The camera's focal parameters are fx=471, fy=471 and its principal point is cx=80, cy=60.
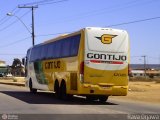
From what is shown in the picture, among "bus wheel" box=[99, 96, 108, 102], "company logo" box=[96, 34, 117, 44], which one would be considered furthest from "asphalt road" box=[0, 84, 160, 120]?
"company logo" box=[96, 34, 117, 44]

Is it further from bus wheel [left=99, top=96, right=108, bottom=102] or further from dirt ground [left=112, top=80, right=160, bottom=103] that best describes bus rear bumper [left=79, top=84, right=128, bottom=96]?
dirt ground [left=112, top=80, right=160, bottom=103]

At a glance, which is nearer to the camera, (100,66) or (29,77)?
(100,66)

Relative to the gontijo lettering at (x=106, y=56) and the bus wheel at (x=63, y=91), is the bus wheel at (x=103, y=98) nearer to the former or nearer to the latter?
the bus wheel at (x=63, y=91)

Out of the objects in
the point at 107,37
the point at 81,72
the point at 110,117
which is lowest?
the point at 110,117

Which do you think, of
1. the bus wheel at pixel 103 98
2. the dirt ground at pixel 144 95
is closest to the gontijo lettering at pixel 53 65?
the bus wheel at pixel 103 98

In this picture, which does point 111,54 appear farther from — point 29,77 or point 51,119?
point 29,77

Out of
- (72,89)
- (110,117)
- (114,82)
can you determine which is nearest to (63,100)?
(72,89)

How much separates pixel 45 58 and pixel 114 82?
24.8 ft

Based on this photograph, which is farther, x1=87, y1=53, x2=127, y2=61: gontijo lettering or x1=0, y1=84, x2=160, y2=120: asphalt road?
x1=87, y1=53, x2=127, y2=61: gontijo lettering

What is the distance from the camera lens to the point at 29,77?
35.7m

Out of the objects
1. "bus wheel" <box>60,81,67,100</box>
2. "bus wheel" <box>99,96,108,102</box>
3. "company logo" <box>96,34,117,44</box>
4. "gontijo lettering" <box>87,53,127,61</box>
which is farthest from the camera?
"bus wheel" <box>99,96,108,102</box>

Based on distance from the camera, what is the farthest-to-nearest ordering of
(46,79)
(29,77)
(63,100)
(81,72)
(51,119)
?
(29,77), (46,79), (63,100), (81,72), (51,119)

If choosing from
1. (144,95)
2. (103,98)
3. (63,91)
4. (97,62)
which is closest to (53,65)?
(63,91)

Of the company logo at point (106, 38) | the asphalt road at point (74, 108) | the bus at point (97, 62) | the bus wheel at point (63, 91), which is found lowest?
the asphalt road at point (74, 108)
